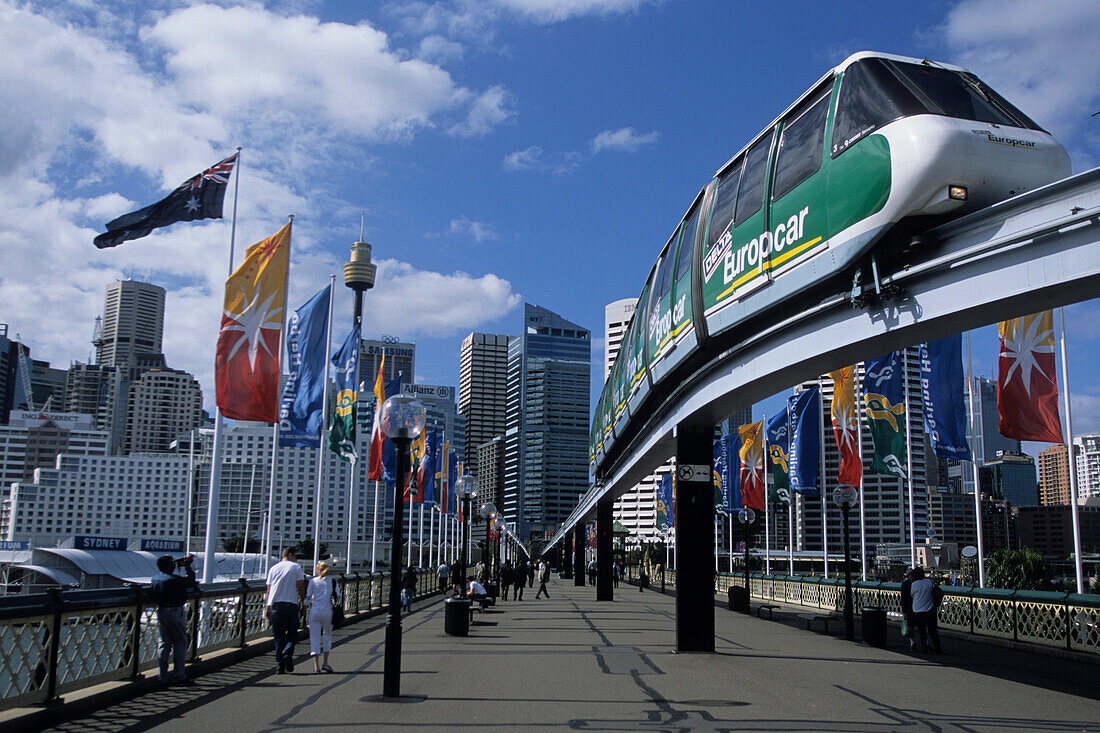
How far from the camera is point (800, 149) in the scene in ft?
37.8

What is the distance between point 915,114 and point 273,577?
10289 mm

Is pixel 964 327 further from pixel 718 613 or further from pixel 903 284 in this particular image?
pixel 718 613

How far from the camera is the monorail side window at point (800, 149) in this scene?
11.1m

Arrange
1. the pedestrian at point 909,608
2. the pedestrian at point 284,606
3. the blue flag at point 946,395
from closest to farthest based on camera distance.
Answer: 1. the pedestrian at point 284,606
2. the pedestrian at point 909,608
3. the blue flag at point 946,395

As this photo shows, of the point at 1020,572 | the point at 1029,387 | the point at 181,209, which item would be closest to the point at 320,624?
the point at 181,209

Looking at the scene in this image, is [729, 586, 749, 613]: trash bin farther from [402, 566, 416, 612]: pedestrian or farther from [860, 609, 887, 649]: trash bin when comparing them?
[402, 566, 416, 612]: pedestrian

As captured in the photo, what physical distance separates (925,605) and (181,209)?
17.0m

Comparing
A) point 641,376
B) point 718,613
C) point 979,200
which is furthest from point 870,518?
point 979,200

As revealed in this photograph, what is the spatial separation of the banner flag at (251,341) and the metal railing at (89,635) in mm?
3875

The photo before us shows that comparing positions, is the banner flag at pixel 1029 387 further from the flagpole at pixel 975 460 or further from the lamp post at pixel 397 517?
the lamp post at pixel 397 517

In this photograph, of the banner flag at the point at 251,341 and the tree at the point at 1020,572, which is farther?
the tree at the point at 1020,572

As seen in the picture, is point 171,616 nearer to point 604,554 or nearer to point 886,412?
point 886,412

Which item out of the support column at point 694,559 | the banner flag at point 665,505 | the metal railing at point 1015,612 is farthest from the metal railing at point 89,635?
the banner flag at point 665,505

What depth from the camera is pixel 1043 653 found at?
16.5m
